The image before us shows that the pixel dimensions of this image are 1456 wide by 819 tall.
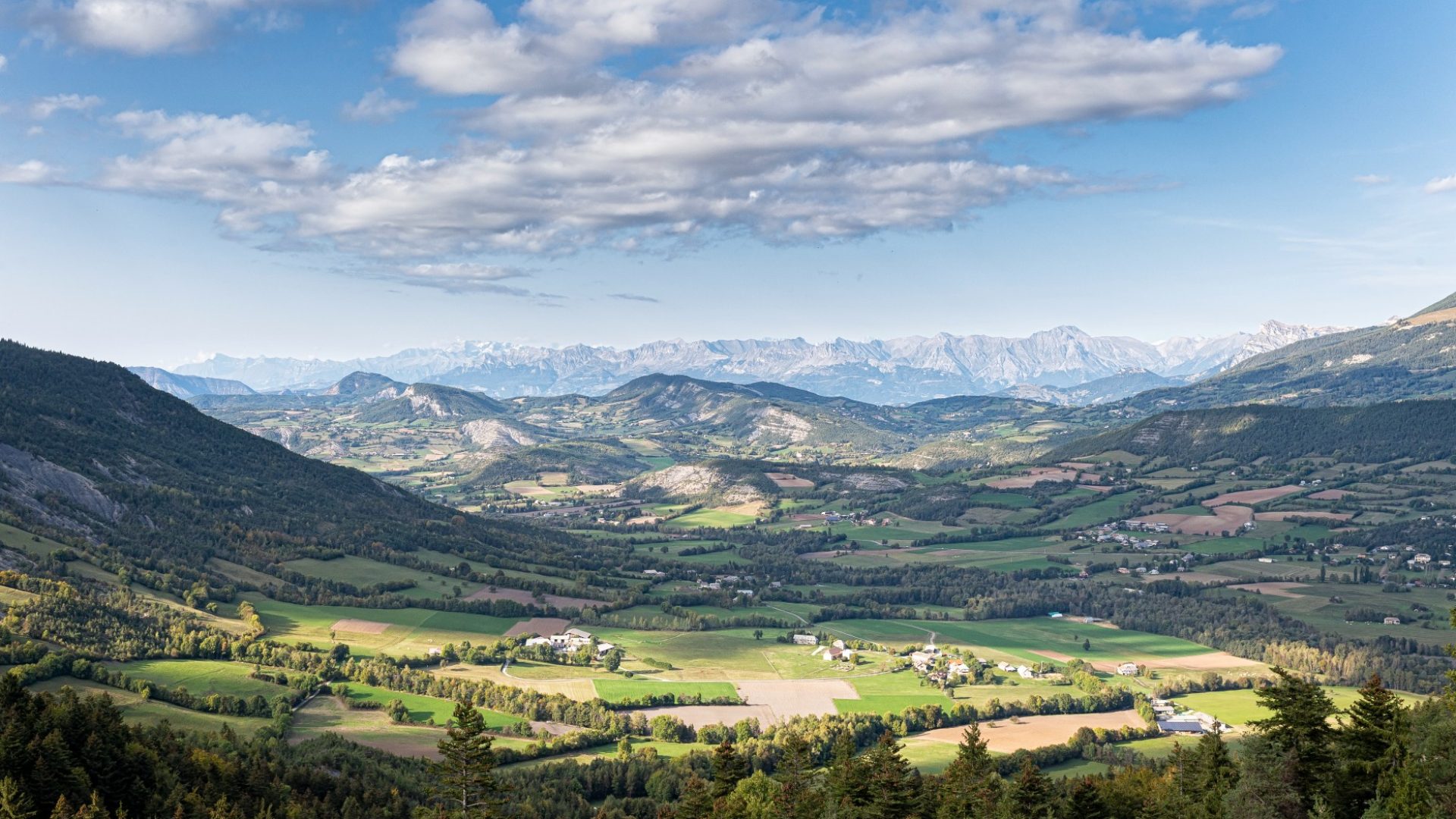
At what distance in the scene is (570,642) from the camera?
467ft

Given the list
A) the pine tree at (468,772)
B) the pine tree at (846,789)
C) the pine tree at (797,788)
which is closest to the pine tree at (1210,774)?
the pine tree at (846,789)

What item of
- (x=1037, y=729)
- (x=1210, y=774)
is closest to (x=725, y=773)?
(x=1210, y=774)

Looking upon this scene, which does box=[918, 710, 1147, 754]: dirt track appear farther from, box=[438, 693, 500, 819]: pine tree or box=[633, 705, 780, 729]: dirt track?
box=[438, 693, 500, 819]: pine tree

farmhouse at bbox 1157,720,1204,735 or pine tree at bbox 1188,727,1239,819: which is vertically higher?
pine tree at bbox 1188,727,1239,819

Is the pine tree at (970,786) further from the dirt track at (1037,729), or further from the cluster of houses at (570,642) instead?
the cluster of houses at (570,642)

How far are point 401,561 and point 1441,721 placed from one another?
168628 mm

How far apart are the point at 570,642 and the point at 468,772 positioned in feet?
297

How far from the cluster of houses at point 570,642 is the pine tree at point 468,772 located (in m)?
83.4

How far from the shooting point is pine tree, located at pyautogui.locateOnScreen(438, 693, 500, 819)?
5241cm

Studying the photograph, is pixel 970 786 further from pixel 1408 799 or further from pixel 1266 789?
pixel 1408 799

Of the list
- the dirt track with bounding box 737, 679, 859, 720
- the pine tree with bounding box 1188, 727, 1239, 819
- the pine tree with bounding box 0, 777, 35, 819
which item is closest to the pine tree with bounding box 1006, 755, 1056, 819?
the pine tree with bounding box 1188, 727, 1239, 819

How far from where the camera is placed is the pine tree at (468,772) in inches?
2063

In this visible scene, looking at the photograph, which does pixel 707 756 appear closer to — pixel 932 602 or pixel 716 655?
pixel 716 655

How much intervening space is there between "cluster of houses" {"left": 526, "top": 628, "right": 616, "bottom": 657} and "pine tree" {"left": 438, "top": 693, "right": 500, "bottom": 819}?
83.4 m
